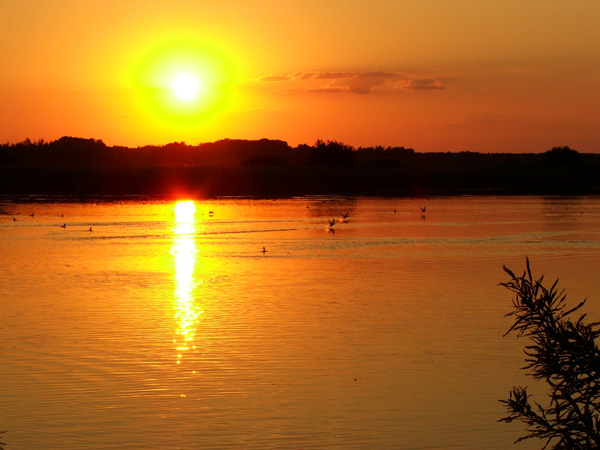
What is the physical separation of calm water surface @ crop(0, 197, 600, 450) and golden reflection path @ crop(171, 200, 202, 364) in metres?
0.06

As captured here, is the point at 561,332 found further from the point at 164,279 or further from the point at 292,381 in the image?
the point at 164,279

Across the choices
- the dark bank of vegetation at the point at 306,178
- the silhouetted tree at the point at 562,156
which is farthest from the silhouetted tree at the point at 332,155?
the silhouetted tree at the point at 562,156

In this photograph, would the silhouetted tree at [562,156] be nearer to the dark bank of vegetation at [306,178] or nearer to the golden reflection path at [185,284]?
the dark bank of vegetation at [306,178]

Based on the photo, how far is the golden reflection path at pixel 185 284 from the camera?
522 inches

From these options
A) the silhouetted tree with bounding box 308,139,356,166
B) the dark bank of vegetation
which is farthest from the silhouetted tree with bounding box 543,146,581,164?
the silhouetted tree with bounding box 308,139,356,166

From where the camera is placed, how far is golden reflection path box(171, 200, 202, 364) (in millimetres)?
13266

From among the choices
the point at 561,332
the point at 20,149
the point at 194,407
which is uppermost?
the point at 20,149

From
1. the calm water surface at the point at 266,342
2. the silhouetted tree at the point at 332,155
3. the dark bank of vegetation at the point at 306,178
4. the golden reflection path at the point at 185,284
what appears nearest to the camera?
the calm water surface at the point at 266,342

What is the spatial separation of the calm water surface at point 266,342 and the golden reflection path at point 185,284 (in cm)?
6

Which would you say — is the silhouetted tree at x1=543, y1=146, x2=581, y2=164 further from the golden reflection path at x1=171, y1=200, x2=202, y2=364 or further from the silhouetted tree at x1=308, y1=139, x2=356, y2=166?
the golden reflection path at x1=171, y1=200, x2=202, y2=364

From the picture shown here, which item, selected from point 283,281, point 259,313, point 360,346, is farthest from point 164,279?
point 360,346

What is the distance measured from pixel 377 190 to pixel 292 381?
71069 millimetres

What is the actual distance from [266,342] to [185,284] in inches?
283

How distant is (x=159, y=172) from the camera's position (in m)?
80.9
